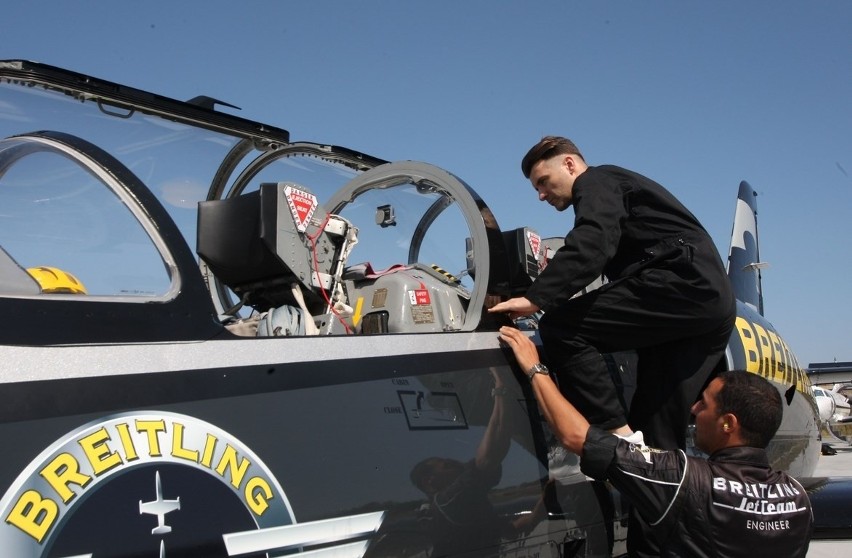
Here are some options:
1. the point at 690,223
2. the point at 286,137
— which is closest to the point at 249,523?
the point at 690,223

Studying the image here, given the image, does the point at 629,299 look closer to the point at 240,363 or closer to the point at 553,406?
the point at 553,406

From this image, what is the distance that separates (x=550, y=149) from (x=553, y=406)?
100cm

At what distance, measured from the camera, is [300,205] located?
10.5ft

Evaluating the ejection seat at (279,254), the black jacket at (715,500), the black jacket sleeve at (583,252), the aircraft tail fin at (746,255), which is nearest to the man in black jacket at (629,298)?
the black jacket sleeve at (583,252)

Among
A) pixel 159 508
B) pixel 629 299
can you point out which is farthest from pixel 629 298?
pixel 159 508

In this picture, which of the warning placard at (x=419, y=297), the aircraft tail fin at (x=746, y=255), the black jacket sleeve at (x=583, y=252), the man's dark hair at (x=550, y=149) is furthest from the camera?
the aircraft tail fin at (x=746, y=255)

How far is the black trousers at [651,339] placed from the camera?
2805 millimetres

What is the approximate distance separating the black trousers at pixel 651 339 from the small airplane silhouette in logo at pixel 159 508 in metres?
1.56

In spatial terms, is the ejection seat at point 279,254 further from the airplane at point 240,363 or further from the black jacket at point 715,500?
the black jacket at point 715,500

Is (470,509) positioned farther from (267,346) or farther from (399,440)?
(267,346)

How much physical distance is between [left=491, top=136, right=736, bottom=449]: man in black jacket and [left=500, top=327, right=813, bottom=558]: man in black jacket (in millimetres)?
350

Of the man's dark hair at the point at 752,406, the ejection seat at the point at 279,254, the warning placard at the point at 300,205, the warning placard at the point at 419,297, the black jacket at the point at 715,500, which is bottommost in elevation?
the black jacket at the point at 715,500

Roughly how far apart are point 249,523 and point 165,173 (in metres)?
1.68

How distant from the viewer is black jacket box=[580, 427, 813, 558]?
7.52 feet
